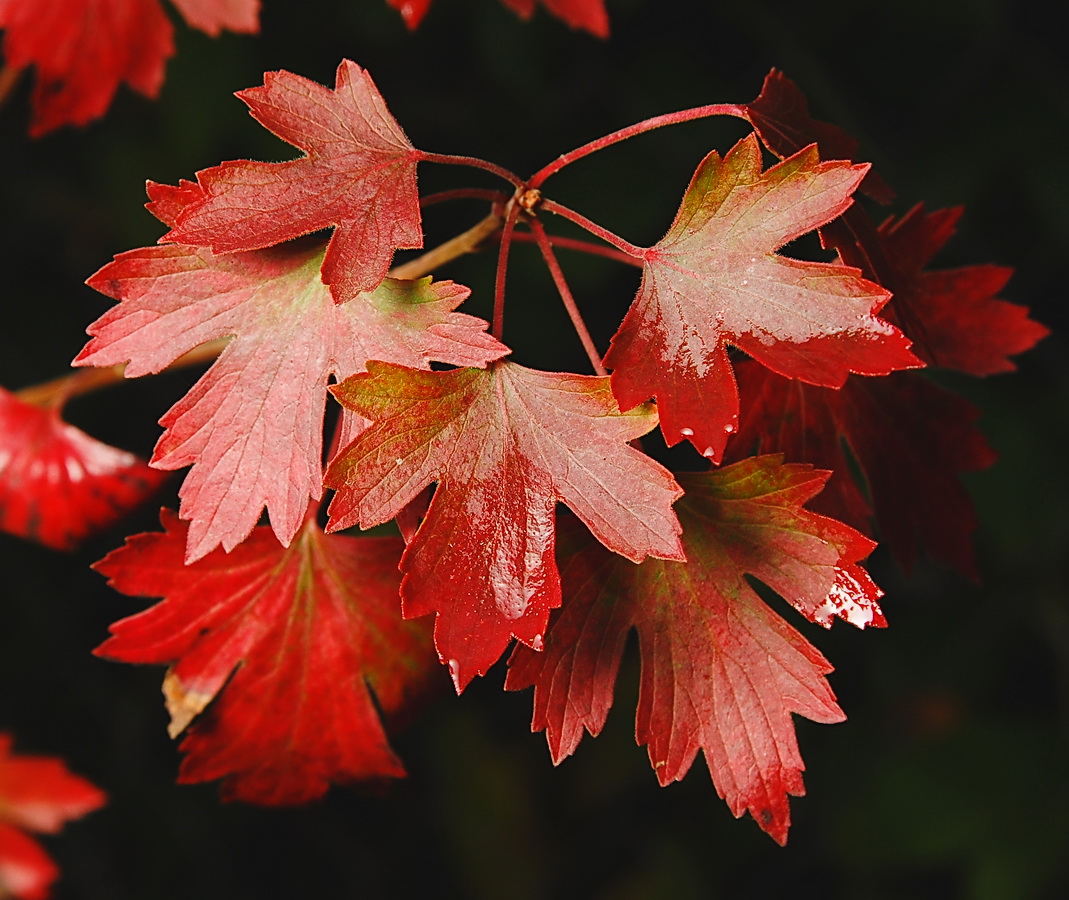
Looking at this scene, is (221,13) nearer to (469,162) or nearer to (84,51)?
(84,51)

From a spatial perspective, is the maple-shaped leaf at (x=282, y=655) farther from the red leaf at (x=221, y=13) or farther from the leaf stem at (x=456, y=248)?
the red leaf at (x=221, y=13)

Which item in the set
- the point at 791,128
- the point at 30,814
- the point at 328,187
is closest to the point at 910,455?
the point at 791,128

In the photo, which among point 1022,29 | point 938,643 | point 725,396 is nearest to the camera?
point 725,396

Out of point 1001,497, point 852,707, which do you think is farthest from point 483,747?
point 1001,497

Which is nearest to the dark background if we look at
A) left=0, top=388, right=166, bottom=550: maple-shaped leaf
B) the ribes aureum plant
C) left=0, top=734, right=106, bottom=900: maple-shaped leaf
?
left=0, top=734, right=106, bottom=900: maple-shaped leaf

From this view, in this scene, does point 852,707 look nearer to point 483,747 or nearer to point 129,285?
point 483,747

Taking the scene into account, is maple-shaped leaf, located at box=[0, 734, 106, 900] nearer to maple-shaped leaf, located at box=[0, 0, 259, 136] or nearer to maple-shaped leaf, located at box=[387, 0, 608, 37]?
maple-shaped leaf, located at box=[0, 0, 259, 136]
